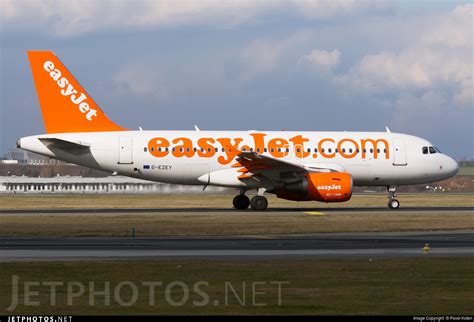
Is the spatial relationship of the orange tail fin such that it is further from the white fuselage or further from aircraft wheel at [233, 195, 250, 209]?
aircraft wheel at [233, 195, 250, 209]

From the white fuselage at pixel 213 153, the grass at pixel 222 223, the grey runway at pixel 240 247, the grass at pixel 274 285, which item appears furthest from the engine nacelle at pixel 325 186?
the grass at pixel 274 285

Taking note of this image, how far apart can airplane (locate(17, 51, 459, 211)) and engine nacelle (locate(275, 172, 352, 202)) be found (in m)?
0.17

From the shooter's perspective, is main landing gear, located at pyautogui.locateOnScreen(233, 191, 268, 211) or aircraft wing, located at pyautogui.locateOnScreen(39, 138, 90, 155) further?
main landing gear, located at pyautogui.locateOnScreen(233, 191, 268, 211)

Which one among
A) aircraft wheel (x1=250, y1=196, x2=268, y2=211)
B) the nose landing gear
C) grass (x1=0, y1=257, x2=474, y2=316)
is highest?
the nose landing gear

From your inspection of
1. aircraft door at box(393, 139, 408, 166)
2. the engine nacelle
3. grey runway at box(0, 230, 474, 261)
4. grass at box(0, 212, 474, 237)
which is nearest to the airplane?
the engine nacelle

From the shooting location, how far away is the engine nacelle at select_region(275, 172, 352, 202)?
43.7 m

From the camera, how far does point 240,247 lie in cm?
2683

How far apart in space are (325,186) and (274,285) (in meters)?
25.2

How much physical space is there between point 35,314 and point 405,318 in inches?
256

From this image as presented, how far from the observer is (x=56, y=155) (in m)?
45.9

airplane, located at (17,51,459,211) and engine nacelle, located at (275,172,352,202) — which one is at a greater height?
airplane, located at (17,51,459,211)

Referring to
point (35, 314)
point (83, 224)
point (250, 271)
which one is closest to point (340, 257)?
point (250, 271)

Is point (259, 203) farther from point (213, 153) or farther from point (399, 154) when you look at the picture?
point (399, 154)

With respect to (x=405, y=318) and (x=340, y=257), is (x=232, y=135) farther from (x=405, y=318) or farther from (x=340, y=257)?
(x=405, y=318)
